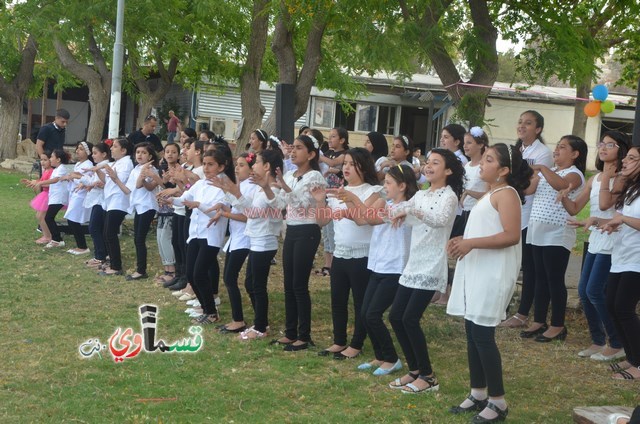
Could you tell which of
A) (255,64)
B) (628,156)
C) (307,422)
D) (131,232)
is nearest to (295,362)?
(307,422)

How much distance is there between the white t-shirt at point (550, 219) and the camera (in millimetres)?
7410

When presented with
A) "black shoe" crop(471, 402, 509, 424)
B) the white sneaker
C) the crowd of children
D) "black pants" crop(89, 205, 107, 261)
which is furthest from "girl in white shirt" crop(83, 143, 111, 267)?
"black shoe" crop(471, 402, 509, 424)

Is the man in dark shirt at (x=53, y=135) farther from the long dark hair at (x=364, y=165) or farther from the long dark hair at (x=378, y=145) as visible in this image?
the long dark hair at (x=364, y=165)

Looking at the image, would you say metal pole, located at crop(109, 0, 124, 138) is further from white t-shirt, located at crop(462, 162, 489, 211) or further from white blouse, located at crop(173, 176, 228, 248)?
white t-shirt, located at crop(462, 162, 489, 211)

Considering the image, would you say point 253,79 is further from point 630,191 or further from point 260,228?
point 630,191

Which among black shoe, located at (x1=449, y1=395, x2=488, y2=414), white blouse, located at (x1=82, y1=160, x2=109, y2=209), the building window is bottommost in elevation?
black shoe, located at (x1=449, y1=395, x2=488, y2=414)

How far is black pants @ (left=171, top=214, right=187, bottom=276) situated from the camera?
9.68 metres

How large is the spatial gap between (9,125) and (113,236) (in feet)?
61.7

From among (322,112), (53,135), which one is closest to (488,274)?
(53,135)

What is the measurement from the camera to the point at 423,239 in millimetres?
6117

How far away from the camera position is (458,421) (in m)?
5.42

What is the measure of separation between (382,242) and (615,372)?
213cm

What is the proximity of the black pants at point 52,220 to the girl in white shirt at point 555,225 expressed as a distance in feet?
25.7

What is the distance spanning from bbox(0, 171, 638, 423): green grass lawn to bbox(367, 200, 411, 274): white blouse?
85 centimetres
